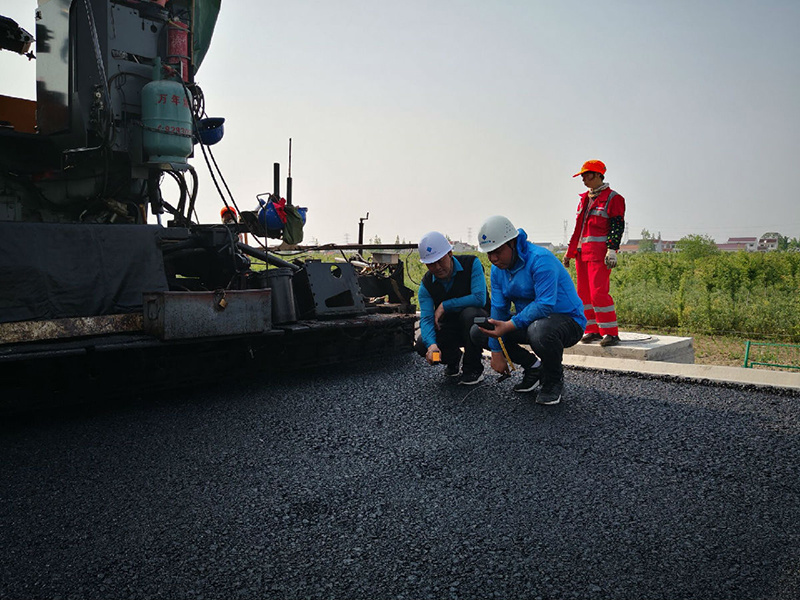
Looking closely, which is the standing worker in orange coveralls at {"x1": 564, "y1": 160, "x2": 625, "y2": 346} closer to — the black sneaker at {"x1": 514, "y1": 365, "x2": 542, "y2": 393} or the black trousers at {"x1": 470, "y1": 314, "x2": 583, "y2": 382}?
the black sneaker at {"x1": 514, "y1": 365, "x2": 542, "y2": 393}

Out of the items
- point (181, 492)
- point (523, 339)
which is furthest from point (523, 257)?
point (181, 492)

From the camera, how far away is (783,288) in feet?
50.5

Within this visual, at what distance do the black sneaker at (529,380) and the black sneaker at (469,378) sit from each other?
0.38 meters

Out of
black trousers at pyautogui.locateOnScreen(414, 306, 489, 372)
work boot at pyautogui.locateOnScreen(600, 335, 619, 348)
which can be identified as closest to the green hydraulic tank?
black trousers at pyautogui.locateOnScreen(414, 306, 489, 372)

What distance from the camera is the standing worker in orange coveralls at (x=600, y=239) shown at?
5883mm

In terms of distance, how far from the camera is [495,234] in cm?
428

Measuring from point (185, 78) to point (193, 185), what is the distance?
2.90 feet

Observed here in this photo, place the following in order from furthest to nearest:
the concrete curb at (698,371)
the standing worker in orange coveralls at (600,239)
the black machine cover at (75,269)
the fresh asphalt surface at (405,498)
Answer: the standing worker in orange coveralls at (600,239) → the concrete curb at (698,371) → the black machine cover at (75,269) → the fresh asphalt surface at (405,498)

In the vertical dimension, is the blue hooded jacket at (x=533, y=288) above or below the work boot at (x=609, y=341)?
above

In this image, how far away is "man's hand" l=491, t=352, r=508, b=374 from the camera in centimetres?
441

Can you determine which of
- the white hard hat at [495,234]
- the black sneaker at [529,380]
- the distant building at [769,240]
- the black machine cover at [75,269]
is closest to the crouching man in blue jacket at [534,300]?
the white hard hat at [495,234]

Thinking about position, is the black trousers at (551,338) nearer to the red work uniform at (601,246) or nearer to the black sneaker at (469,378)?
the black sneaker at (469,378)

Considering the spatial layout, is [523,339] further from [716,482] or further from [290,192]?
[290,192]

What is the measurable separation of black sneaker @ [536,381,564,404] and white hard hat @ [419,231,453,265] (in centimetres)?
120
